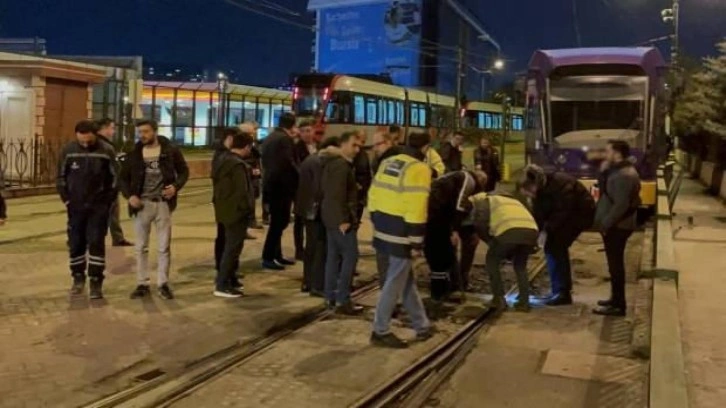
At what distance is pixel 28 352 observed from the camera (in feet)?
22.8

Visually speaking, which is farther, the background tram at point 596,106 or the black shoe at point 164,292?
the background tram at point 596,106

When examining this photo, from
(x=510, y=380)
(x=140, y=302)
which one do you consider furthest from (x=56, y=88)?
(x=510, y=380)

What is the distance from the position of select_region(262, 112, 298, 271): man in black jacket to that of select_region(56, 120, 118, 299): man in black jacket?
2453 mm

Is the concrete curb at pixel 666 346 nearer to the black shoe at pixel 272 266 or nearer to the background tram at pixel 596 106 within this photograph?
the black shoe at pixel 272 266

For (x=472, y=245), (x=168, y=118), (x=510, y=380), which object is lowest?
(x=510, y=380)

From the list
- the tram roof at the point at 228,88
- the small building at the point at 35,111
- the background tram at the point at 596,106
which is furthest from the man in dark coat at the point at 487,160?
the tram roof at the point at 228,88

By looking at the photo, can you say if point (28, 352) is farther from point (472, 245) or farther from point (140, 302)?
point (472, 245)

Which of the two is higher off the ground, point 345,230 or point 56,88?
point 56,88

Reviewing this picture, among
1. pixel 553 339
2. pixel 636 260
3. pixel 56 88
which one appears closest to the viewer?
pixel 553 339

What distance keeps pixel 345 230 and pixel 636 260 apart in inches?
251

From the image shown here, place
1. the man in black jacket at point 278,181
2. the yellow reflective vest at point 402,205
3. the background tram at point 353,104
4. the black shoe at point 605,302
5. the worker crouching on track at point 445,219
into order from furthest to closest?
the background tram at point 353,104, the man in black jacket at point 278,181, the black shoe at point 605,302, the worker crouching on track at point 445,219, the yellow reflective vest at point 402,205

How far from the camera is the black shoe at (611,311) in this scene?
9094 mm

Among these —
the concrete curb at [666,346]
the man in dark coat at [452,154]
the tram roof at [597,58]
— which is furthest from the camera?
the tram roof at [597,58]

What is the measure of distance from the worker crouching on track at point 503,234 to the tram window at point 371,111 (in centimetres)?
2434
